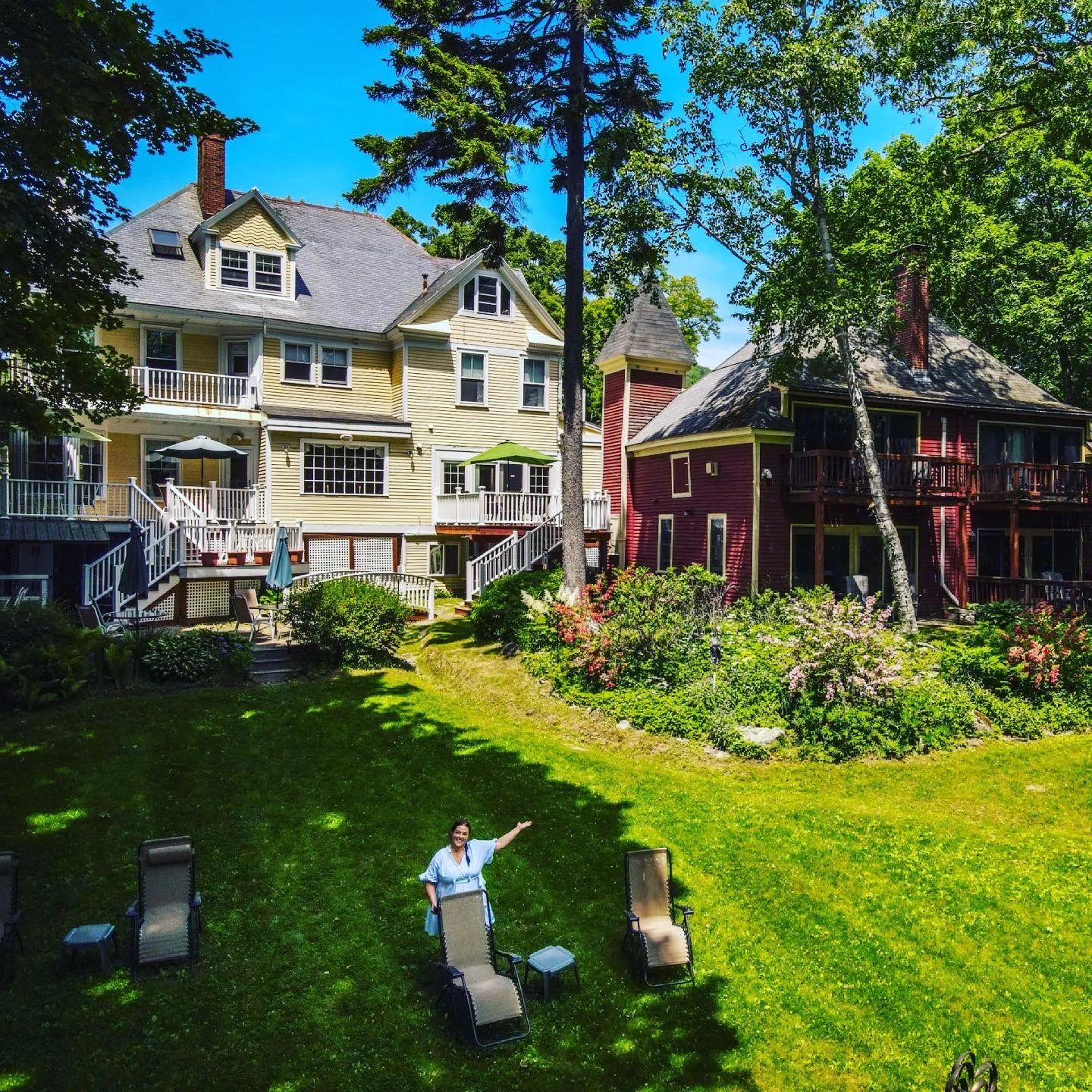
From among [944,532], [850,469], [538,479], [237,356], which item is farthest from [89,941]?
[944,532]

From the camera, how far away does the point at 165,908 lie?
7.24 m

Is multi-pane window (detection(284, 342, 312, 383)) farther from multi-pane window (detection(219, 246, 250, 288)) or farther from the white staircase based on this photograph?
the white staircase

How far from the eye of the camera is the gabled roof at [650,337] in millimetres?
28453

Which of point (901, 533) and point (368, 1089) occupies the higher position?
point (901, 533)

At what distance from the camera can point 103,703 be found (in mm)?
13344

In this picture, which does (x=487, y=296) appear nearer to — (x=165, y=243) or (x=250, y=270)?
(x=250, y=270)

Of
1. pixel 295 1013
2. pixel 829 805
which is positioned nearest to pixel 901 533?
pixel 829 805

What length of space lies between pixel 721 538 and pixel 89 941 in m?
20.0

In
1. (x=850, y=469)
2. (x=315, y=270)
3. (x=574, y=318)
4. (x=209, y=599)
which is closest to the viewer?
(x=574, y=318)

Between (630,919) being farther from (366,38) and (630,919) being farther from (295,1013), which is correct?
(366,38)

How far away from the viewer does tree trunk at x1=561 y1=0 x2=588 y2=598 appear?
62.4ft

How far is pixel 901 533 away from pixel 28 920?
23.8 m

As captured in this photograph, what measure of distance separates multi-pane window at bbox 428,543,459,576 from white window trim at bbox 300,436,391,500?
2437mm

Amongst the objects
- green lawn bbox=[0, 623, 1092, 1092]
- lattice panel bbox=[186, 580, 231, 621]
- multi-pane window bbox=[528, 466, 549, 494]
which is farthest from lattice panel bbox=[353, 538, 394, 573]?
green lawn bbox=[0, 623, 1092, 1092]
